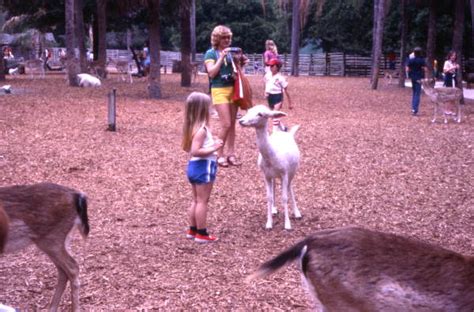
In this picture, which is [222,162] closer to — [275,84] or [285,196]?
[285,196]

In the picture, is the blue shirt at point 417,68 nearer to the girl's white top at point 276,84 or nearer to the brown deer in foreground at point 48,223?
the girl's white top at point 276,84

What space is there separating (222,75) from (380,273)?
17.9ft

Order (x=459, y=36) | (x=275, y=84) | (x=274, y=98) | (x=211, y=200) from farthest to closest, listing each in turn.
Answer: (x=459, y=36)
(x=274, y=98)
(x=275, y=84)
(x=211, y=200)

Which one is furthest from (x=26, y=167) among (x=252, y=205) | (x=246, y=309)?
(x=246, y=309)

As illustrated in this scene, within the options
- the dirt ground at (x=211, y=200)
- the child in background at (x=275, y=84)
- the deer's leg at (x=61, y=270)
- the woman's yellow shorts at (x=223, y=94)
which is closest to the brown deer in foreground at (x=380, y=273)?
the dirt ground at (x=211, y=200)

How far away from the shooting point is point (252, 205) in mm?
7121

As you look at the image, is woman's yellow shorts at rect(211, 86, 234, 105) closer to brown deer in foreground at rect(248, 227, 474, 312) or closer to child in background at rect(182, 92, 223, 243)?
child in background at rect(182, 92, 223, 243)

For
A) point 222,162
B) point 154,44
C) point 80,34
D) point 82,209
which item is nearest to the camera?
point 82,209

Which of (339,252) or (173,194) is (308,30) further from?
(339,252)

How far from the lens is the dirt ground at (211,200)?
471cm

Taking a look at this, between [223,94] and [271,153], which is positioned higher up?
[223,94]

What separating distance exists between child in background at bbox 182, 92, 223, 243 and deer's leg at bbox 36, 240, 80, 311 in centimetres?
167

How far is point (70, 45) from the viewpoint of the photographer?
811 inches

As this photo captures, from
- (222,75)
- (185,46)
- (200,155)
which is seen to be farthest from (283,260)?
(185,46)
